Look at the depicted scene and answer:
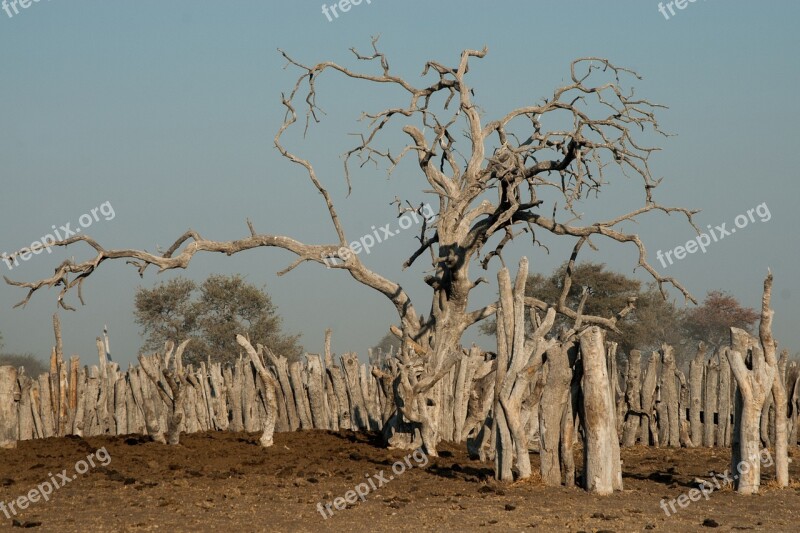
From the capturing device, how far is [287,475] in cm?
1117

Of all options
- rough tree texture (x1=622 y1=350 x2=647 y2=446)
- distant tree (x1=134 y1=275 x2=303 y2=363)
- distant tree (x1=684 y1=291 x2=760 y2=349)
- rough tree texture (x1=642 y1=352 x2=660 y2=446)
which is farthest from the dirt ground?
distant tree (x1=684 y1=291 x2=760 y2=349)

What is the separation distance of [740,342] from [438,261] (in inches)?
181

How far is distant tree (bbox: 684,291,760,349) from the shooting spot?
160 feet

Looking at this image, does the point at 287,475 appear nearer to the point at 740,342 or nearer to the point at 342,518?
the point at 342,518

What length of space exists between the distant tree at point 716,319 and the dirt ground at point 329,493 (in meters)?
37.0

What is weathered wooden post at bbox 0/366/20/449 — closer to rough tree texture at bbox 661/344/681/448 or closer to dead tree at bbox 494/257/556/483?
dead tree at bbox 494/257/556/483

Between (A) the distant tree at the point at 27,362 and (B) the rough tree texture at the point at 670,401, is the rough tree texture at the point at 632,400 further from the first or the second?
(A) the distant tree at the point at 27,362

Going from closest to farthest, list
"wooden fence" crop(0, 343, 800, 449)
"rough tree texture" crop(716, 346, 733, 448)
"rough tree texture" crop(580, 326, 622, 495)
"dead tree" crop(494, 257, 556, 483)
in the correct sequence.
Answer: "rough tree texture" crop(580, 326, 622, 495) → "dead tree" crop(494, 257, 556, 483) → "wooden fence" crop(0, 343, 800, 449) → "rough tree texture" crop(716, 346, 733, 448)

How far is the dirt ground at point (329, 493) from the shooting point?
27.8ft

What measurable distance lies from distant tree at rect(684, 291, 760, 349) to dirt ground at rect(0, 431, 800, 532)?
1455 inches

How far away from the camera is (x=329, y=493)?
1002 cm

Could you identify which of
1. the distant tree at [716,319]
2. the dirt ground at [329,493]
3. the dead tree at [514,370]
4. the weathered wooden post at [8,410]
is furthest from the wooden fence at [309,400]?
the distant tree at [716,319]

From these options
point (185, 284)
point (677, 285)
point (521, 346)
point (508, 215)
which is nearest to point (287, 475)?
point (521, 346)

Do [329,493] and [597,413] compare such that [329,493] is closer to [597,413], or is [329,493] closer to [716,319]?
[597,413]
